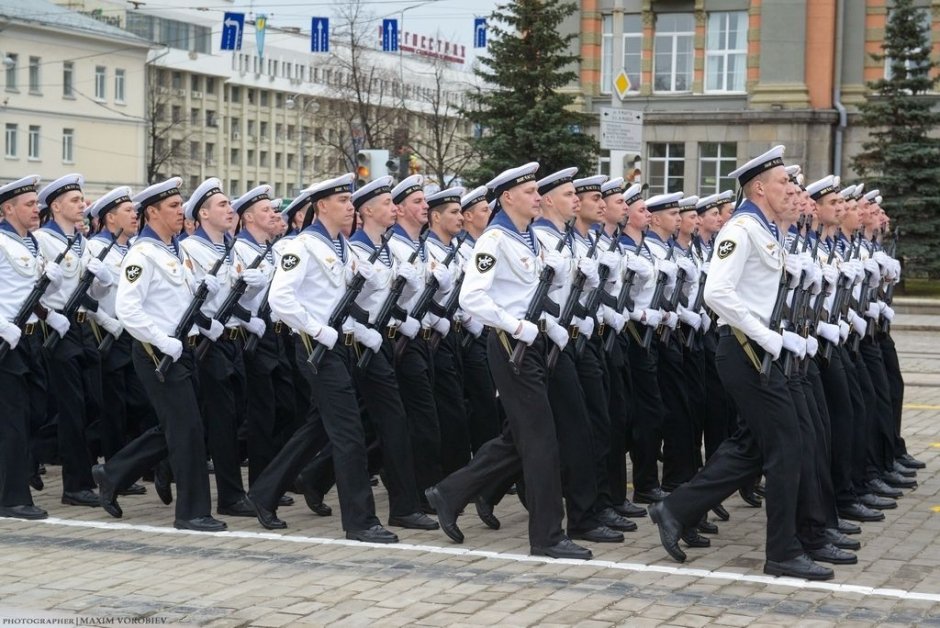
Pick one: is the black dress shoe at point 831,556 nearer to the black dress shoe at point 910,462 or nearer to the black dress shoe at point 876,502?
the black dress shoe at point 876,502

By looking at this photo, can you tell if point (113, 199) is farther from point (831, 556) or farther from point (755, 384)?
point (831, 556)

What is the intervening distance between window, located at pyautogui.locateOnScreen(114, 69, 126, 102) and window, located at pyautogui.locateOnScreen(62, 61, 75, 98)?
2.47m

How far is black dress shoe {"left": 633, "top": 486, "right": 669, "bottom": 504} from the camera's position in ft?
35.7

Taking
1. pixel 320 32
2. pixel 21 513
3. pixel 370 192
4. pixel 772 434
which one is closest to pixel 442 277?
pixel 370 192

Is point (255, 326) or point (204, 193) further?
point (204, 193)

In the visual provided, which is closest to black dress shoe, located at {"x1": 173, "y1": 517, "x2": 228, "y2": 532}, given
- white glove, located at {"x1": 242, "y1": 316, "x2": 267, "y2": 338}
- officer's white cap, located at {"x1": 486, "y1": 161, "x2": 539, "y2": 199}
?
white glove, located at {"x1": 242, "y1": 316, "x2": 267, "y2": 338}

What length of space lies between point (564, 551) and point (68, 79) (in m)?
71.2

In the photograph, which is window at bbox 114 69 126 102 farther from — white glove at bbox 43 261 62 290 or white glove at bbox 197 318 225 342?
white glove at bbox 197 318 225 342

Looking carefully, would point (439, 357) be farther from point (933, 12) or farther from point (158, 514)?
point (933, 12)

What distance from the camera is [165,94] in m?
87.3

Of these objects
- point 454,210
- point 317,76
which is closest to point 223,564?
point 454,210

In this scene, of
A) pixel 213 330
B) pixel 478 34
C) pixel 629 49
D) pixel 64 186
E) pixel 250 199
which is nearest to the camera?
pixel 213 330

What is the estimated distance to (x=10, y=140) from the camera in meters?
73.7

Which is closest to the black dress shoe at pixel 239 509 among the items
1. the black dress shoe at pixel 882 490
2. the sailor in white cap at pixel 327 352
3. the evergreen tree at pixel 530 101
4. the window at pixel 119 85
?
the sailor in white cap at pixel 327 352
